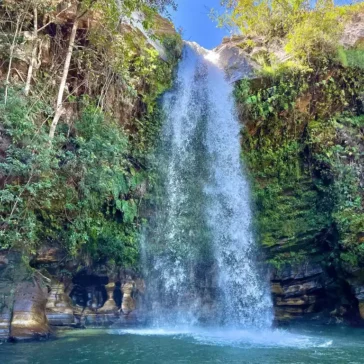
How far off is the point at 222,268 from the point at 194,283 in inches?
35.3

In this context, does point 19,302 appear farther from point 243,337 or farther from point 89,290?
point 243,337

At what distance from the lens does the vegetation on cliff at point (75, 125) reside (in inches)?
344

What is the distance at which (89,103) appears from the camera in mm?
11453

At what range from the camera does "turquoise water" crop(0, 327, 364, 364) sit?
6.54 metres

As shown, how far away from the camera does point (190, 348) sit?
746 centimetres

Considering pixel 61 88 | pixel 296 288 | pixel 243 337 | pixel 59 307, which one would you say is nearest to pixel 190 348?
pixel 243 337

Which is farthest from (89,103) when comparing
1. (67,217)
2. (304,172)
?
(304,172)

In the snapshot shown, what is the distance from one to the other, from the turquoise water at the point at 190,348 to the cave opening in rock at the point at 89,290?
1423 millimetres

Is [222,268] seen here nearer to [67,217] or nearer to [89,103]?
[67,217]

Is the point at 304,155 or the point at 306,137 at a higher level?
the point at 306,137

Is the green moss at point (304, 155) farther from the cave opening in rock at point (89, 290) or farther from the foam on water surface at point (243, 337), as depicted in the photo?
the cave opening in rock at point (89, 290)

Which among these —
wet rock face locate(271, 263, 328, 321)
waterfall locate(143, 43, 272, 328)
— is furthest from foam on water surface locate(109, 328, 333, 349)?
wet rock face locate(271, 263, 328, 321)

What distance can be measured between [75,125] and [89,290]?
176 inches

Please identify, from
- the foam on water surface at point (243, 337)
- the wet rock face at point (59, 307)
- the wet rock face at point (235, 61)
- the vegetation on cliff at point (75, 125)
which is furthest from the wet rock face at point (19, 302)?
the wet rock face at point (235, 61)
